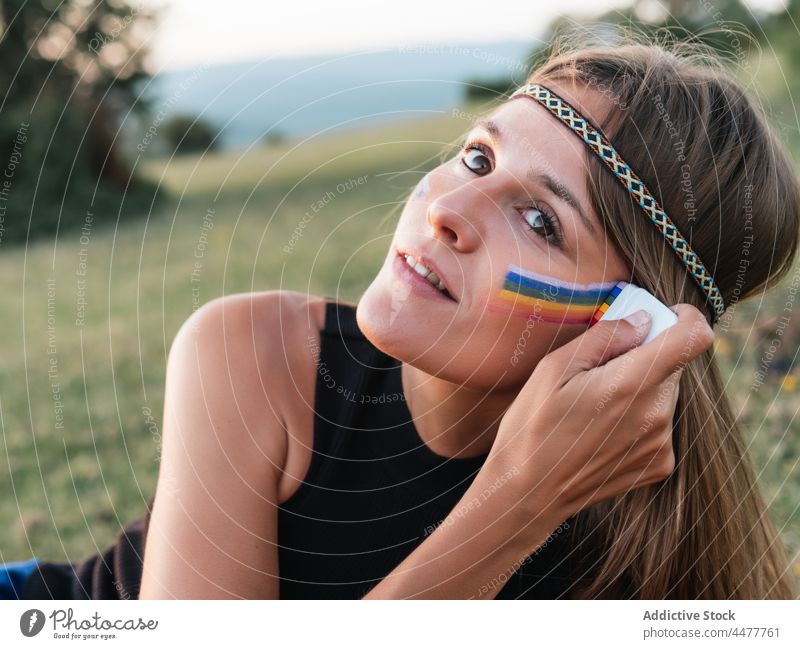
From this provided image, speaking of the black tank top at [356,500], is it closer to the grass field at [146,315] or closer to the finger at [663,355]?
the finger at [663,355]

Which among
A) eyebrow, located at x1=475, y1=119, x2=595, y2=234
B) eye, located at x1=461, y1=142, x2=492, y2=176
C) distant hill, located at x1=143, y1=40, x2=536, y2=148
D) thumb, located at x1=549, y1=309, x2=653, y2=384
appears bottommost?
thumb, located at x1=549, y1=309, x2=653, y2=384

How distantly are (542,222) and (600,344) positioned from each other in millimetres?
261

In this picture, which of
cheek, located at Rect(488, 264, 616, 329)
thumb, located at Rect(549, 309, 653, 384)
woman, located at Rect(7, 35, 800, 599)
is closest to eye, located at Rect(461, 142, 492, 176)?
woman, located at Rect(7, 35, 800, 599)

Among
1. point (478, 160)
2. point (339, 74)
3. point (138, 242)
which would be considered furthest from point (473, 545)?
point (138, 242)

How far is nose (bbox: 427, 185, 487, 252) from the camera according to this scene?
1598 millimetres

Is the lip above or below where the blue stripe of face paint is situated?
above

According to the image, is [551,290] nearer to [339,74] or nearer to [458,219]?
[458,219]

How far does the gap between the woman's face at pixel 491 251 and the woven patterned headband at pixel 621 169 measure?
0.07ft

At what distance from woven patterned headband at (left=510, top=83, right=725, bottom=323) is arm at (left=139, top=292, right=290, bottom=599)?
782 mm

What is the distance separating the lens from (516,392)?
1.88m

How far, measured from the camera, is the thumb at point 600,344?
5.28 feet

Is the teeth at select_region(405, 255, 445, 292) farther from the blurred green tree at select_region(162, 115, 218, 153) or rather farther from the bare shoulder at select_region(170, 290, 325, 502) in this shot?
the blurred green tree at select_region(162, 115, 218, 153)

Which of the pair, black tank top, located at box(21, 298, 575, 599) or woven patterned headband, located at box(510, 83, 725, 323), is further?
black tank top, located at box(21, 298, 575, 599)

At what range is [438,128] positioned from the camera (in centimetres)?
797
